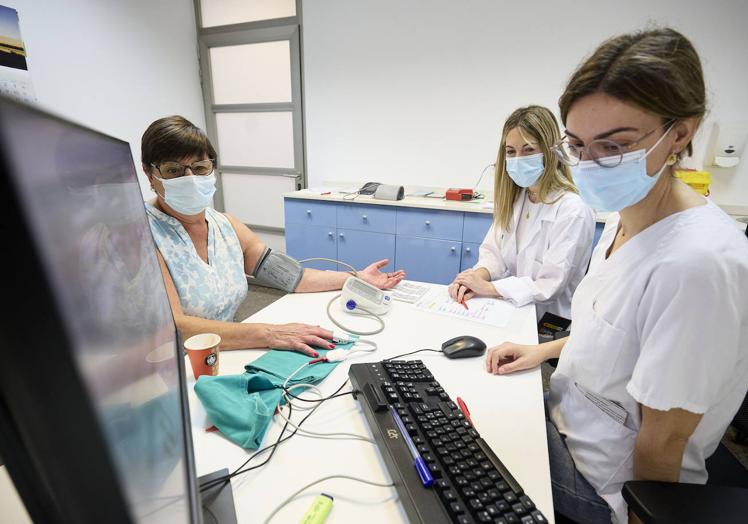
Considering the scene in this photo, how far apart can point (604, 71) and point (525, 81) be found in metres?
2.37

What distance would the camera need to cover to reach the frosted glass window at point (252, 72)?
3.41 meters

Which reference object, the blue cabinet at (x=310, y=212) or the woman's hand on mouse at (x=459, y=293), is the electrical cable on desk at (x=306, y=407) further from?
the blue cabinet at (x=310, y=212)

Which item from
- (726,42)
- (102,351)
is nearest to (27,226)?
(102,351)

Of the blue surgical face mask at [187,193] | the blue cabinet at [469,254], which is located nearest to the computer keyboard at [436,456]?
the blue surgical face mask at [187,193]

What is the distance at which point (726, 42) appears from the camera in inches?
92.6

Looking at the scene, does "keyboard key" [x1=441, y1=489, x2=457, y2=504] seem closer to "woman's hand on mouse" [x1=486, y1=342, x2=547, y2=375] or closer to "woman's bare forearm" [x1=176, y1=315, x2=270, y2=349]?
"woman's hand on mouse" [x1=486, y1=342, x2=547, y2=375]

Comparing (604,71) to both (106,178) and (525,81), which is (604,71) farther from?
(525,81)

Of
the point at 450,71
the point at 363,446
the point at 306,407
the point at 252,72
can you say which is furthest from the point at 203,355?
the point at 252,72

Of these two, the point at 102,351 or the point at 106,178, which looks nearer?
the point at 102,351

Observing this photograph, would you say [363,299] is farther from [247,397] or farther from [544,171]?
[544,171]

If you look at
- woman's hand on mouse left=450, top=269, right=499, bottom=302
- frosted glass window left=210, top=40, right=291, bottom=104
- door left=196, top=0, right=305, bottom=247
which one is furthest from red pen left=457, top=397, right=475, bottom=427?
frosted glass window left=210, top=40, right=291, bottom=104

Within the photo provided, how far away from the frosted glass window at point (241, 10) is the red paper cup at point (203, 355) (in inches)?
130

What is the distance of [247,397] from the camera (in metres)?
0.76

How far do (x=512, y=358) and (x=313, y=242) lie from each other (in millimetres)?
2362
